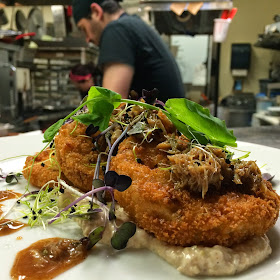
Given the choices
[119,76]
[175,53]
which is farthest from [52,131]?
[175,53]

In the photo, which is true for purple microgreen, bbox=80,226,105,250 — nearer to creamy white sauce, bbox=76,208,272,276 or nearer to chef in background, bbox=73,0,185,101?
creamy white sauce, bbox=76,208,272,276

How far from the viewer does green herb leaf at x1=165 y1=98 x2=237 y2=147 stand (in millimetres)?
1293

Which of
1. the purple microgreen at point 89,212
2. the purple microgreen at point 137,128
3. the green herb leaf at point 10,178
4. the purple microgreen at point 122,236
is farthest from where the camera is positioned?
the green herb leaf at point 10,178

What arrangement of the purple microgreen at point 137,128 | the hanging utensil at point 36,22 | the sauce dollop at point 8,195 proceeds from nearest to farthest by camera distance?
the purple microgreen at point 137,128 → the sauce dollop at point 8,195 → the hanging utensil at point 36,22

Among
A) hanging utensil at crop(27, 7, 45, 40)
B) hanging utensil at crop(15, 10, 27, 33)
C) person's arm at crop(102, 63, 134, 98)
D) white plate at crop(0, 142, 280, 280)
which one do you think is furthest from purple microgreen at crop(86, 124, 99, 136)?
hanging utensil at crop(15, 10, 27, 33)

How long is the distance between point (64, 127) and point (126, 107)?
1.07ft

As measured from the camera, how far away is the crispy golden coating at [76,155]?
1438 mm

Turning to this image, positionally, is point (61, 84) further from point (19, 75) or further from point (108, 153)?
point (108, 153)

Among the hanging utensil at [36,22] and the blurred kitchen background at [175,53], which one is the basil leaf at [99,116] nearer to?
the blurred kitchen background at [175,53]

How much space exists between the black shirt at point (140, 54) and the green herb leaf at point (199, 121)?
195 cm

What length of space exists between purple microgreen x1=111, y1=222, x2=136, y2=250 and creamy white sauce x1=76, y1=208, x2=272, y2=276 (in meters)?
0.03

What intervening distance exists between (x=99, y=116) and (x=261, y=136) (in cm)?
216

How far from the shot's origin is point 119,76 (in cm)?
332

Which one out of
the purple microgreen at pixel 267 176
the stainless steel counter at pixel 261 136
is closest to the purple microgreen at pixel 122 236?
the purple microgreen at pixel 267 176
